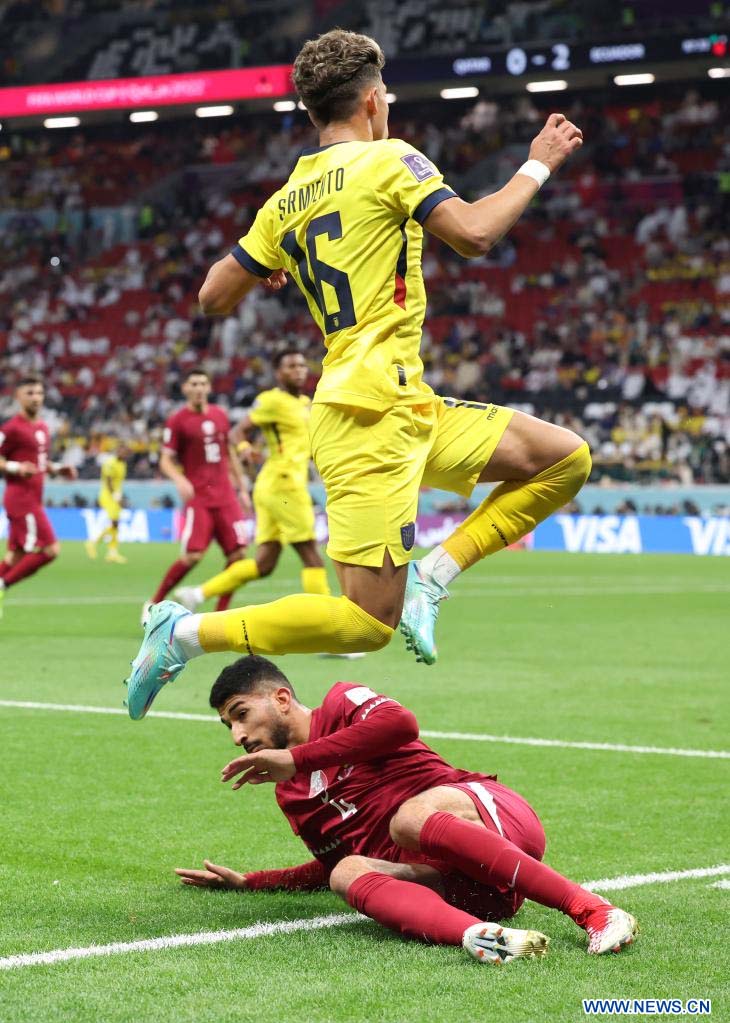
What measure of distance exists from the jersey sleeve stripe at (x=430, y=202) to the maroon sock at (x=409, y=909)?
2026 mm

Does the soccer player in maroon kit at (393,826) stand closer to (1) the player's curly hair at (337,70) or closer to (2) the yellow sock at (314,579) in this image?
(1) the player's curly hair at (337,70)

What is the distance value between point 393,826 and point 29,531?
1092 cm

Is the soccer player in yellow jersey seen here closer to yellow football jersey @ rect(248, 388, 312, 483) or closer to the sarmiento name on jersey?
the sarmiento name on jersey

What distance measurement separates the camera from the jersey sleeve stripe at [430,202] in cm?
466

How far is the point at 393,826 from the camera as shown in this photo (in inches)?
171

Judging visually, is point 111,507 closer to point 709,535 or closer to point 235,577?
point 709,535

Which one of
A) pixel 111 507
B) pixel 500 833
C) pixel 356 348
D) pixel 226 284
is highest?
pixel 226 284

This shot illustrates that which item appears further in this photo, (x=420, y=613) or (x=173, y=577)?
(x=173, y=577)

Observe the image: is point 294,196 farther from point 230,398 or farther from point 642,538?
point 230,398

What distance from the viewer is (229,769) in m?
4.12

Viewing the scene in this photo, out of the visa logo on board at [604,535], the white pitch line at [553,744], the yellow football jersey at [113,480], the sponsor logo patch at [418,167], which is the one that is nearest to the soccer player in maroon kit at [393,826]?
the sponsor logo patch at [418,167]

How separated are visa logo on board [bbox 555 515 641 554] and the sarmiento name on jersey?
69.3 feet

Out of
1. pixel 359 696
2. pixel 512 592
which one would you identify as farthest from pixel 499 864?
pixel 512 592

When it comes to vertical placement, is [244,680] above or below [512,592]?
above
